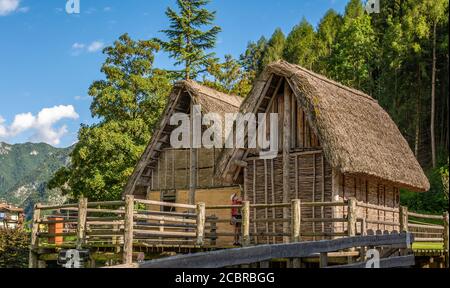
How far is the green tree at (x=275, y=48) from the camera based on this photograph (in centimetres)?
6375

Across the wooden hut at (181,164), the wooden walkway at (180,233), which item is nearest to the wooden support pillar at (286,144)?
the wooden walkway at (180,233)

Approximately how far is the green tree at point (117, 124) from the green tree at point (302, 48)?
25.3m

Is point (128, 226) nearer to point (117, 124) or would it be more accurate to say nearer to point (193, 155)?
point (193, 155)

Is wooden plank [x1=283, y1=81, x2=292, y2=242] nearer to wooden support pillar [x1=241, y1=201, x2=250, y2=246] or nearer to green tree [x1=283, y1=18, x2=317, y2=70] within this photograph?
wooden support pillar [x1=241, y1=201, x2=250, y2=246]

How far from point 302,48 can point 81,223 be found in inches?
1792

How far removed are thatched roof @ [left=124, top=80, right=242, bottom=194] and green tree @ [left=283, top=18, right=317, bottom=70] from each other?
111 feet

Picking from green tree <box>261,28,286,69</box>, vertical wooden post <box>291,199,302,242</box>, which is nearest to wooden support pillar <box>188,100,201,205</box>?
vertical wooden post <box>291,199,302,242</box>

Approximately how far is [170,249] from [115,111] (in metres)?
17.7

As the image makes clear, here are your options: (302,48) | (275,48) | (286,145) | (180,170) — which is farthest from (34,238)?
(275,48)

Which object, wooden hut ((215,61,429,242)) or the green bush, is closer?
wooden hut ((215,61,429,242))

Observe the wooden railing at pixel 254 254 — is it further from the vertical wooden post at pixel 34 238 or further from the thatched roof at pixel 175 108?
the thatched roof at pixel 175 108

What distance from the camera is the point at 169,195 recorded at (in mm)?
23859

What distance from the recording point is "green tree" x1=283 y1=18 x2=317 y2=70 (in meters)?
58.1
